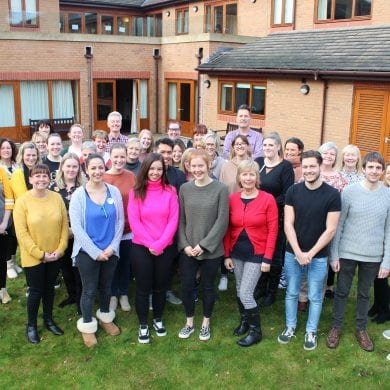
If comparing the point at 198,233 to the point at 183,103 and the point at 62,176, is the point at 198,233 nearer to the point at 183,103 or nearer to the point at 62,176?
the point at 62,176

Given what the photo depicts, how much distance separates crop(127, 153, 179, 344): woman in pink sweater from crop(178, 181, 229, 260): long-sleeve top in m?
0.10

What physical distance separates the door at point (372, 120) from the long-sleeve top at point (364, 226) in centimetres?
790

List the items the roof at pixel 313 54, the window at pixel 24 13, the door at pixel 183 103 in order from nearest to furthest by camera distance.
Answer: the roof at pixel 313 54 → the window at pixel 24 13 → the door at pixel 183 103

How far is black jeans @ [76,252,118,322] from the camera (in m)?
4.38

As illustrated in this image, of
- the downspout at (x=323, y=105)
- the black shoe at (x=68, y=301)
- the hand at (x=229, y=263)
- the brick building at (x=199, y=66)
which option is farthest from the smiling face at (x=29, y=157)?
the downspout at (x=323, y=105)

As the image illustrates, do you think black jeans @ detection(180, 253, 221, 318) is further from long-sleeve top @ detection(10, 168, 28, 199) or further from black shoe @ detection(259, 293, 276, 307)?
long-sleeve top @ detection(10, 168, 28, 199)

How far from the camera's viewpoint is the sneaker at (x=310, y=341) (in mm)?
4477

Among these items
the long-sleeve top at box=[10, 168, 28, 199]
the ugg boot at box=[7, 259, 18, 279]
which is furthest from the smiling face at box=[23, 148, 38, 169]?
the ugg boot at box=[7, 259, 18, 279]

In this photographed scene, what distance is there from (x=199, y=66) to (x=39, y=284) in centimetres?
1374

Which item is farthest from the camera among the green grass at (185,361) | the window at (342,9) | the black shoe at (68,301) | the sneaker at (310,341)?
the window at (342,9)

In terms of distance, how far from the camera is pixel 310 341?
450 centimetres

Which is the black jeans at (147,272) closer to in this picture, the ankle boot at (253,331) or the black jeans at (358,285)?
the ankle boot at (253,331)

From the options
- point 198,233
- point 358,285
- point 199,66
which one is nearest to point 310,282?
point 358,285

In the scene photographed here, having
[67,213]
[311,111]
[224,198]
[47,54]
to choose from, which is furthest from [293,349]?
[47,54]
